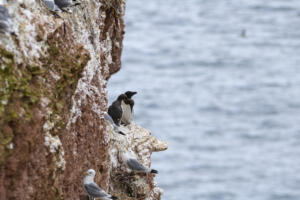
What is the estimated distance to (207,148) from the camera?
2125 inches

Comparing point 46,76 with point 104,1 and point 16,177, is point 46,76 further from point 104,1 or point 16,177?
point 104,1

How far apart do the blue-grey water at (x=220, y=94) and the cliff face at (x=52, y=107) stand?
34474mm

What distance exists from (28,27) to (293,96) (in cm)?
5519

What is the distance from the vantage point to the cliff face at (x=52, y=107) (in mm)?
8469

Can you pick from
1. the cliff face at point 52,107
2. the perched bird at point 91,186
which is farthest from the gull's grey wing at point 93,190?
the cliff face at point 52,107

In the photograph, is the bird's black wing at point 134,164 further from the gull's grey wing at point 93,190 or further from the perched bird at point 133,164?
the gull's grey wing at point 93,190

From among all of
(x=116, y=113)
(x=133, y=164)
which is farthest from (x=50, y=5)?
(x=116, y=113)

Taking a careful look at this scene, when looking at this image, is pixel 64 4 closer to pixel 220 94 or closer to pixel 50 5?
pixel 50 5

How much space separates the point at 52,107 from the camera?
30.6 feet

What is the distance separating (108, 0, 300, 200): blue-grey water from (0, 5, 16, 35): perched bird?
37.4 meters

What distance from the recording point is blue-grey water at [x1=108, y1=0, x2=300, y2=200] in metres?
49.5

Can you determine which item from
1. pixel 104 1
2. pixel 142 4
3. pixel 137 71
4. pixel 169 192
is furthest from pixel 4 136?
pixel 142 4

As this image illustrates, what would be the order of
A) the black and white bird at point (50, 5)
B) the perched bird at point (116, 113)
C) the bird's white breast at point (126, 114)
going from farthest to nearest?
the bird's white breast at point (126, 114) → the perched bird at point (116, 113) → the black and white bird at point (50, 5)

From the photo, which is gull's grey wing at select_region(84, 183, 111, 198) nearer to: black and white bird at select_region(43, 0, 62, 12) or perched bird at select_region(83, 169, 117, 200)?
perched bird at select_region(83, 169, 117, 200)
